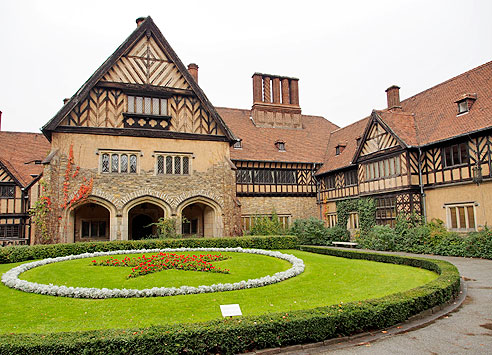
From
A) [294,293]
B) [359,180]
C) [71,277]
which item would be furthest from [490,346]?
[359,180]

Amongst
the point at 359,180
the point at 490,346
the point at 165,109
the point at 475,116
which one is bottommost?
the point at 490,346

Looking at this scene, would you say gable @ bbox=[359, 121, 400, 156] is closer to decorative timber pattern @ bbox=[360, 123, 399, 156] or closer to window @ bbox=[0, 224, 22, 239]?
decorative timber pattern @ bbox=[360, 123, 399, 156]

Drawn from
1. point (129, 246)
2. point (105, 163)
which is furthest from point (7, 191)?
point (129, 246)

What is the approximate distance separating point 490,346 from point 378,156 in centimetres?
1689

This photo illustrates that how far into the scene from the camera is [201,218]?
24062mm

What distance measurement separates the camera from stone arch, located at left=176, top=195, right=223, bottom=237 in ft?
70.7

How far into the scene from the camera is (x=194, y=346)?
5.59m

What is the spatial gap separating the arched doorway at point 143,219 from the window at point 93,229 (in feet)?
5.50

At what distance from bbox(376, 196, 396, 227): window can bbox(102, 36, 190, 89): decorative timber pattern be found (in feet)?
43.4

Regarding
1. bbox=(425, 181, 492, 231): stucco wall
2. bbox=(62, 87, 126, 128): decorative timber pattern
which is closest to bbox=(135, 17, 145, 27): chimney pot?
bbox=(62, 87, 126, 128): decorative timber pattern

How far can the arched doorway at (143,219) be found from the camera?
23.5 meters

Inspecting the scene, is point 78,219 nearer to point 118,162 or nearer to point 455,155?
point 118,162

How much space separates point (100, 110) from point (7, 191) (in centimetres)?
1339

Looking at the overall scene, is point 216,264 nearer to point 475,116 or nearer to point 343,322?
point 343,322
